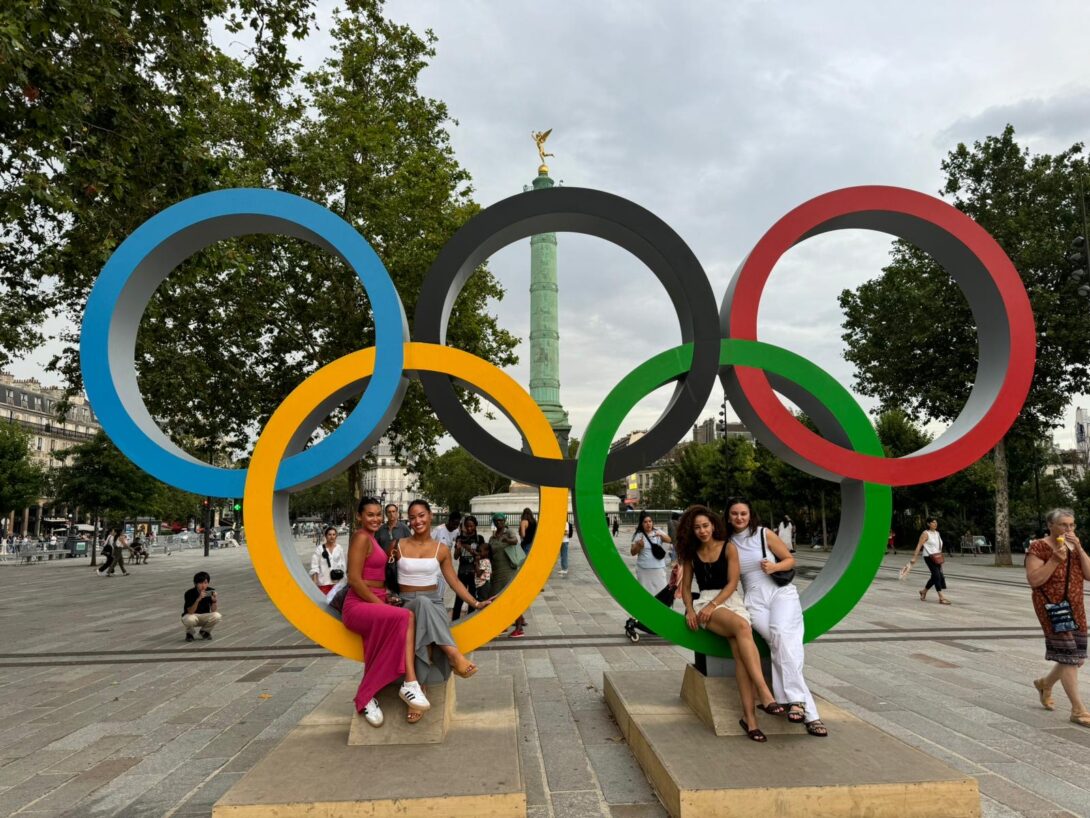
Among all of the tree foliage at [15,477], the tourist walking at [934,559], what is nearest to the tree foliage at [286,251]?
the tourist walking at [934,559]

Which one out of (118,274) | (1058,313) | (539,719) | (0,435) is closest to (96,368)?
(118,274)

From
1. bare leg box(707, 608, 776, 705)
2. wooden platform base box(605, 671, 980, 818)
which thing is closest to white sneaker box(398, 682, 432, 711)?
wooden platform base box(605, 671, 980, 818)

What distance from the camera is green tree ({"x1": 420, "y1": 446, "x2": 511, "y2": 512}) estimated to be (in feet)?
234

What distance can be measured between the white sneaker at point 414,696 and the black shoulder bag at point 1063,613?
17.1ft

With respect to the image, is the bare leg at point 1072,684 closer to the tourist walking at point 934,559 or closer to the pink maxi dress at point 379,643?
the pink maxi dress at point 379,643

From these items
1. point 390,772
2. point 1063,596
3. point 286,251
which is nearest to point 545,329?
point 286,251

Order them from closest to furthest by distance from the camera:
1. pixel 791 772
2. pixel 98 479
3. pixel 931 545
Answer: pixel 791 772 < pixel 931 545 < pixel 98 479

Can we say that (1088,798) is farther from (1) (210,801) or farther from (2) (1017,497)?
(2) (1017,497)

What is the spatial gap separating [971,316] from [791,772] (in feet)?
78.4

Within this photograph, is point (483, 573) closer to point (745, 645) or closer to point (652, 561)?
point (652, 561)

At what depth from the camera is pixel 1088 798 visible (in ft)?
14.0

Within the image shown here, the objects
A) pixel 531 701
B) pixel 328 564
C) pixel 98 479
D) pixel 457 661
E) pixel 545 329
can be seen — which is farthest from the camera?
pixel 545 329

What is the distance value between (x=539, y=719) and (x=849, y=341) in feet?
81.0

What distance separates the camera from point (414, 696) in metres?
4.78
